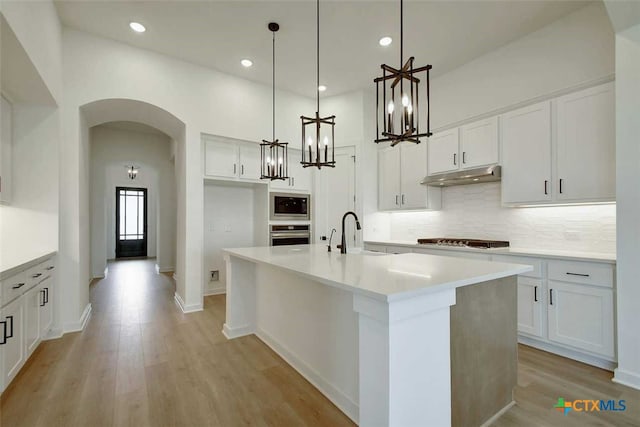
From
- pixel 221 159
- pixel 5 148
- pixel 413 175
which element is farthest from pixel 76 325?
pixel 413 175

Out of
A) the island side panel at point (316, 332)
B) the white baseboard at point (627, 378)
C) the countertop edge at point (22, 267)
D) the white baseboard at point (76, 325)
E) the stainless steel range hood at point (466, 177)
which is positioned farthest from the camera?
the stainless steel range hood at point (466, 177)

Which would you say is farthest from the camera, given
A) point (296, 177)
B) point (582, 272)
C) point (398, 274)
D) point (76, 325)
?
point (296, 177)

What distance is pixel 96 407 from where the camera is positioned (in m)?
1.96

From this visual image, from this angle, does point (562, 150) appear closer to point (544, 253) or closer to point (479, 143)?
point (479, 143)

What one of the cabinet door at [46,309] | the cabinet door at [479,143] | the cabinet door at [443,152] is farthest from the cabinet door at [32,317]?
the cabinet door at [479,143]

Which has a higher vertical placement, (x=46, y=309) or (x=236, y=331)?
(x=46, y=309)

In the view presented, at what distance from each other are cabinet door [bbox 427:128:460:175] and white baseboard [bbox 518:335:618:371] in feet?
6.70

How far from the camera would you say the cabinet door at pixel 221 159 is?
4.29 metres

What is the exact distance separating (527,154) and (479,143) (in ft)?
1.83

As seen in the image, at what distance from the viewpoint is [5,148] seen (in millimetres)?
2779

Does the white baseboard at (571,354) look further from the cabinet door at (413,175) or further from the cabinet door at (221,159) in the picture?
the cabinet door at (221,159)

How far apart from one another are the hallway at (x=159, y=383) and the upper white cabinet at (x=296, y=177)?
2.36 m

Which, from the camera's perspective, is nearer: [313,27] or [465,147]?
[313,27]

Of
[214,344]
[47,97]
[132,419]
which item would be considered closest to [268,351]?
[214,344]
